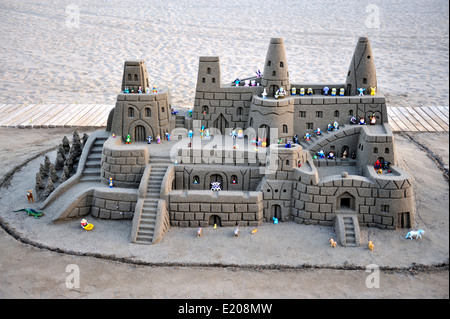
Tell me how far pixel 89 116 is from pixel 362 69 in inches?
702

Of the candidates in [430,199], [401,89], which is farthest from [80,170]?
[401,89]

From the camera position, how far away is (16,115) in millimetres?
35562

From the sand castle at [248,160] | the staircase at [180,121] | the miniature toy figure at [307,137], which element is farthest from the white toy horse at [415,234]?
the staircase at [180,121]

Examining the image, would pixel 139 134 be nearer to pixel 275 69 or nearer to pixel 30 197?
pixel 30 197

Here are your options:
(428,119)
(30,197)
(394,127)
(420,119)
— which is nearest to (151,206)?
(30,197)

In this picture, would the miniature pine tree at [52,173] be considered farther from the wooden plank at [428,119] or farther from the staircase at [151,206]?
the wooden plank at [428,119]

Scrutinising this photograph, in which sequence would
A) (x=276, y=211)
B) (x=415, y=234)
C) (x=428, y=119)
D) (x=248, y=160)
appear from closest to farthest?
(x=415, y=234), (x=276, y=211), (x=248, y=160), (x=428, y=119)

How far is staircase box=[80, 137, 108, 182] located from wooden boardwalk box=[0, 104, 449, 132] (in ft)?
28.9

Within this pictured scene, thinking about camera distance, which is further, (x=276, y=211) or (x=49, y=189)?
(x=49, y=189)

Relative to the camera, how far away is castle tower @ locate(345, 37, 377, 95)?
978 inches

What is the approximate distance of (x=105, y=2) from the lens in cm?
5472

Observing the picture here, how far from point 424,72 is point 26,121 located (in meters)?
28.5

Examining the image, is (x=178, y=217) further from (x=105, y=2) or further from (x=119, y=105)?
(x=105, y=2)

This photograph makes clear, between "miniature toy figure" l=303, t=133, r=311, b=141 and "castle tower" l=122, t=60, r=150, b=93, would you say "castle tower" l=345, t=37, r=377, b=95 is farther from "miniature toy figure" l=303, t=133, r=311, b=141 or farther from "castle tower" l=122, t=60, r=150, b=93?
"castle tower" l=122, t=60, r=150, b=93
